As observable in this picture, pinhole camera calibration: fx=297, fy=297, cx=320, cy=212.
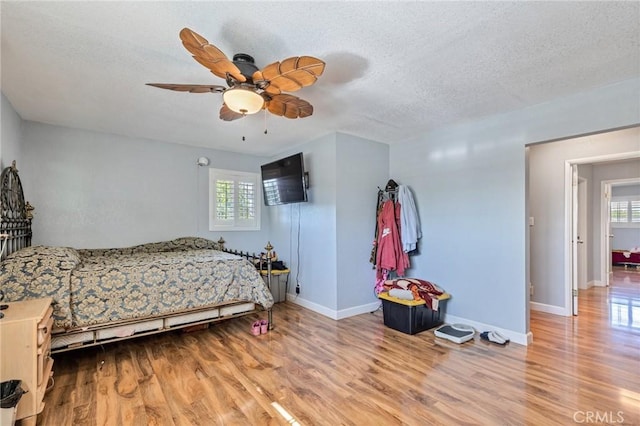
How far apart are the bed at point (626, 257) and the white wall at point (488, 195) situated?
598 cm

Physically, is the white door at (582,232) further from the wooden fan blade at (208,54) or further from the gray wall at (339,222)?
the wooden fan blade at (208,54)

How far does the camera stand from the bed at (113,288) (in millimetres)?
2316

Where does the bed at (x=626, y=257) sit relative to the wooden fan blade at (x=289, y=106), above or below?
below

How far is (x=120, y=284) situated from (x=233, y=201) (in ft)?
8.08

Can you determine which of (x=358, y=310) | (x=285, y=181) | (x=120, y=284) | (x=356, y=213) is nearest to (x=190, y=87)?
(x=120, y=284)

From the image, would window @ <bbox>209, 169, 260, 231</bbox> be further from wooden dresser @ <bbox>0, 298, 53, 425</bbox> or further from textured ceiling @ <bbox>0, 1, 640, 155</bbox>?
wooden dresser @ <bbox>0, 298, 53, 425</bbox>

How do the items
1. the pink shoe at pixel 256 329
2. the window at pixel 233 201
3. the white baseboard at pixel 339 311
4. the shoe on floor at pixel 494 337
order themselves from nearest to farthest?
the shoe on floor at pixel 494 337
the pink shoe at pixel 256 329
the white baseboard at pixel 339 311
the window at pixel 233 201

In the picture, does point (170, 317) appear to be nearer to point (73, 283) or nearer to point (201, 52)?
point (73, 283)

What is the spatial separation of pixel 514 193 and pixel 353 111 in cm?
188

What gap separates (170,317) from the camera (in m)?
2.88

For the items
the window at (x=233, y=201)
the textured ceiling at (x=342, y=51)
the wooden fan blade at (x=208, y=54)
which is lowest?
the window at (x=233, y=201)

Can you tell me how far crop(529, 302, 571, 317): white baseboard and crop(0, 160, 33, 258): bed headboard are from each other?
19.6 feet

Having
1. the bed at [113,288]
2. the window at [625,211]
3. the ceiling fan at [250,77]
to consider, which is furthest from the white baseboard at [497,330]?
the window at [625,211]

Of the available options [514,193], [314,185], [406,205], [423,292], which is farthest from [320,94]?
[423,292]
